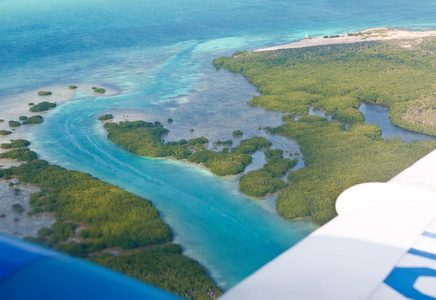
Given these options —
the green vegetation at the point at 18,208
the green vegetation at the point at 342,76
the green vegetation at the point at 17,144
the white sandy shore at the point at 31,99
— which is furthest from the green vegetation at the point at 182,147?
the green vegetation at the point at 18,208

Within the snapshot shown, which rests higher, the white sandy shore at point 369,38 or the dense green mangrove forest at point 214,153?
the white sandy shore at point 369,38

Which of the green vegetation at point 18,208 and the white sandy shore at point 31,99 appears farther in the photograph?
the white sandy shore at point 31,99

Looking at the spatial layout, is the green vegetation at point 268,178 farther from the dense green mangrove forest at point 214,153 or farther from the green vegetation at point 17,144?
the green vegetation at point 17,144

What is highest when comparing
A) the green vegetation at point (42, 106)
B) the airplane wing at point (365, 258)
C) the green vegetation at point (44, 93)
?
the airplane wing at point (365, 258)

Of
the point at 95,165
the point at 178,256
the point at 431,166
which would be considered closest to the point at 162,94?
the point at 95,165

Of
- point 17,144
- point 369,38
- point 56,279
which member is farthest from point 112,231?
point 369,38

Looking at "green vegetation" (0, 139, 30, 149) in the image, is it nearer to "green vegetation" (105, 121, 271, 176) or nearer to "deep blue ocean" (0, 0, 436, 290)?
"deep blue ocean" (0, 0, 436, 290)

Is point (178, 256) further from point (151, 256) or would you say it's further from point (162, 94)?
point (162, 94)

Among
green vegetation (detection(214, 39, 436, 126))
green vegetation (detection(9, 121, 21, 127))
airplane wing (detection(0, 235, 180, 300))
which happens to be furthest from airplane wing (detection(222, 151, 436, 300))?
green vegetation (detection(9, 121, 21, 127))
